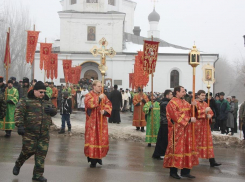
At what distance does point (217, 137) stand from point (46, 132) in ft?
27.7

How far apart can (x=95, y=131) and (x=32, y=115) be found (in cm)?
195

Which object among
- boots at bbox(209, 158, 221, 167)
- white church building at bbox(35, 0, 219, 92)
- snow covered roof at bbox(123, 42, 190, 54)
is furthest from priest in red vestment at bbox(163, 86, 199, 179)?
snow covered roof at bbox(123, 42, 190, 54)

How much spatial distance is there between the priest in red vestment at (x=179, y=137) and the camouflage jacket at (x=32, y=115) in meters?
→ 2.41

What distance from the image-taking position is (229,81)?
79.6m

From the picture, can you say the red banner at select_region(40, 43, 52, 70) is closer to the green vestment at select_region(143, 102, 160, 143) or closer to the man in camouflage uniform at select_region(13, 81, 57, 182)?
the green vestment at select_region(143, 102, 160, 143)

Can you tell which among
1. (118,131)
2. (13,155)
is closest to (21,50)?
(118,131)

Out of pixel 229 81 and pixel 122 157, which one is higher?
pixel 229 81

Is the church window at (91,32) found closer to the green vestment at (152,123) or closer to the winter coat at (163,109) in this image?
the green vestment at (152,123)

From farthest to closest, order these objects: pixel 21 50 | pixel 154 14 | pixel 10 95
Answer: pixel 154 14, pixel 21 50, pixel 10 95

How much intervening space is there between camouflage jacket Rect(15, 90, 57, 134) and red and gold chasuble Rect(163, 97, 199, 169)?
94.7 inches

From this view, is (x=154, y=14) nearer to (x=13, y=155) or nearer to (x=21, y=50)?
(x=21, y=50)

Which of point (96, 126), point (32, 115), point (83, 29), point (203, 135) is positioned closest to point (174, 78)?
point (83, 29)

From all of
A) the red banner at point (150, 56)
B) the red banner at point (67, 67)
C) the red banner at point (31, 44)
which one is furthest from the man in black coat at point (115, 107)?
the red banner at point (67, 67)

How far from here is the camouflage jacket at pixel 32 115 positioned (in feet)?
24.0
